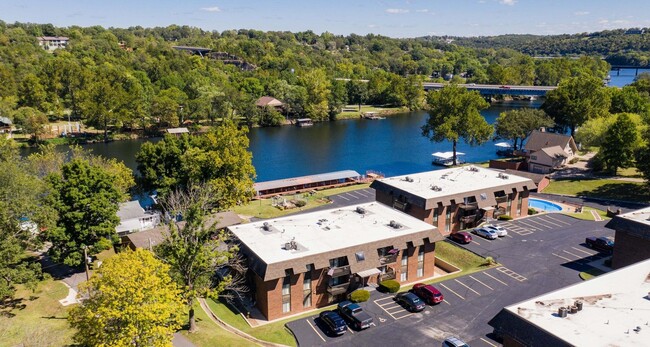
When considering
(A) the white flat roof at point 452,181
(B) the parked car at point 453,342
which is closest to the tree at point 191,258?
(B) the parked car at point 453,342

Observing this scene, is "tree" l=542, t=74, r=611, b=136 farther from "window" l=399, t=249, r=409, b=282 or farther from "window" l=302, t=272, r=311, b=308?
"window" l=302, t=272, r=311, b=308

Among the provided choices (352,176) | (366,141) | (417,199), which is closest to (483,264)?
(417,199)

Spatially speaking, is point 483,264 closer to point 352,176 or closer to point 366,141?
point 352,176

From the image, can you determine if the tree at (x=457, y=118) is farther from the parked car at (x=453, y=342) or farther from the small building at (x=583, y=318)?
the parked car at (x=453, y=342)

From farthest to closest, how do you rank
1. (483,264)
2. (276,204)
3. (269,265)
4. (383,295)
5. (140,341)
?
(276,204) → (483,264) → (383,295) → (269,265) → (140,341)

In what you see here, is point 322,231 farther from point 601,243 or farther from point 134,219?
point 601,243
